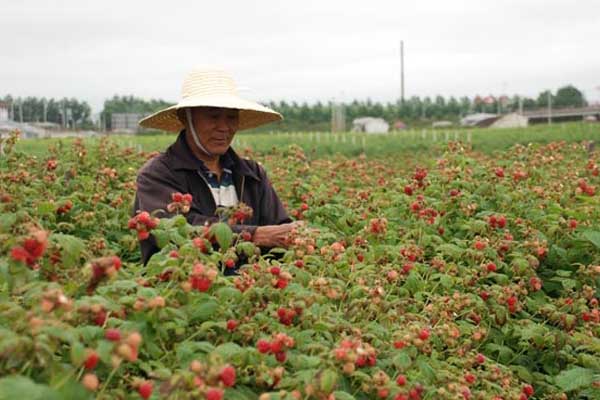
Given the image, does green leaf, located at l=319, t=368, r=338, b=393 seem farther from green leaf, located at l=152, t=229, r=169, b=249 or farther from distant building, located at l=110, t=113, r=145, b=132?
distant building, located at l=110, t=113, r=145, b=132

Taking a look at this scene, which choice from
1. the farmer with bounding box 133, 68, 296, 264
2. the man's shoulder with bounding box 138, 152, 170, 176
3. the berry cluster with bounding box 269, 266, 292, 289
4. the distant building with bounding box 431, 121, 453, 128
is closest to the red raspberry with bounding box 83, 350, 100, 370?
the berry cluster with bounding box 269, 266, 292, 289

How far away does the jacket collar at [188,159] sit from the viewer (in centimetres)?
388

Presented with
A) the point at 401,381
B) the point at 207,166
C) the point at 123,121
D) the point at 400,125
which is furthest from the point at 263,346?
the point at 400,125

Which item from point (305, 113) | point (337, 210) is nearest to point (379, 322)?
point (337, 210)

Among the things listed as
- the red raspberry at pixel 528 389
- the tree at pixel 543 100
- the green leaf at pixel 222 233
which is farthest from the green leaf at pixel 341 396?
the tree at pixel 543 100

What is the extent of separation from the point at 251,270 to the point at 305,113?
63.9 metres

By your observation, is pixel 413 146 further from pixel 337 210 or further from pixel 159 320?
pixel 159 320

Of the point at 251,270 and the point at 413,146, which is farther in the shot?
the point at 413,146

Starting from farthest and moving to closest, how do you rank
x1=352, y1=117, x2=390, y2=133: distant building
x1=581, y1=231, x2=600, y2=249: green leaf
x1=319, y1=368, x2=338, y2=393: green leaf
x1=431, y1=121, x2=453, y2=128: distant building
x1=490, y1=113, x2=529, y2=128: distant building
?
x1=352, y1=117, x2=390, y2=133: distant building
x1=431, y1=121, x2=453, y2=128: distant building
x1=490, y1=113, x2=529, y2=128: distant building
x1=581, y1=231, x2=600, y2=249: green leaf
x1=319, y1=368, x2=338, y2=393: green leaf

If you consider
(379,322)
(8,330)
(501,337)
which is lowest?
(501,337)

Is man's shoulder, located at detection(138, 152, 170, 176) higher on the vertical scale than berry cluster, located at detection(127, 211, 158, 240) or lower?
higher

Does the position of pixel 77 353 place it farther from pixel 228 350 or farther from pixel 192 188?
pixel 192 188

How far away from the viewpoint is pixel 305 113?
65.9 m

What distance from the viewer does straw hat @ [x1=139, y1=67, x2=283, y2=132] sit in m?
3.84
